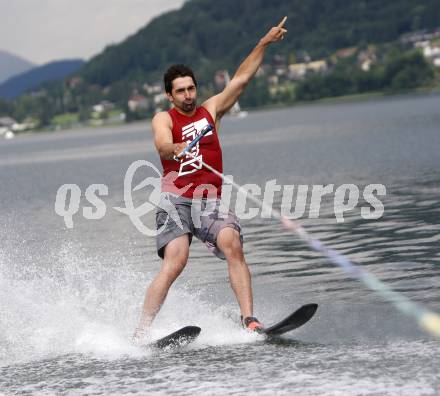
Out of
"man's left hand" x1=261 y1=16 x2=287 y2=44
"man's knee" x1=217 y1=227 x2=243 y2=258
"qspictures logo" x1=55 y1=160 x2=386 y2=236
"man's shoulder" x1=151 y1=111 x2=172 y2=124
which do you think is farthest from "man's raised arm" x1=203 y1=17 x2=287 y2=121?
"qspictures logo" x1=55 y1=160 x2=386 y2=236

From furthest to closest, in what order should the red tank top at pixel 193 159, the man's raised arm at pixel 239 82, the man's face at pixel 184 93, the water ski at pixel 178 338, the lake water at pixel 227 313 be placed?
the man's raised arm at pixel 239 82
the red tank top at pixel 193 159
the man's face at pixel 184 93
the water ski at pixel 178 338
the lake water at pixel 227 313

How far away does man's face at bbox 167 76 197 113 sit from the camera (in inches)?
343

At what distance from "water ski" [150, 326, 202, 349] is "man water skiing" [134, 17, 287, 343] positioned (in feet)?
0.87

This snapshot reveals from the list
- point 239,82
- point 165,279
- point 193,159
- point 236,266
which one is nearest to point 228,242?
point 236,266

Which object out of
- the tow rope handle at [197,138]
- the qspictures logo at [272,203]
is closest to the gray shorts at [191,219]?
the tow rope handle at [197,138]

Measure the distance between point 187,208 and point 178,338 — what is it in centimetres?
119

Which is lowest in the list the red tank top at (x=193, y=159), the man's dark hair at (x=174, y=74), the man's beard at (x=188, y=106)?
the red tank top at (x=193, y=159)

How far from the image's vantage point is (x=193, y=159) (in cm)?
884

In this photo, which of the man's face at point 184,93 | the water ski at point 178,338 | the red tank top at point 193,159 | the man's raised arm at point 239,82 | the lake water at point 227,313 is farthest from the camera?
the man's raised arm at point 239,82

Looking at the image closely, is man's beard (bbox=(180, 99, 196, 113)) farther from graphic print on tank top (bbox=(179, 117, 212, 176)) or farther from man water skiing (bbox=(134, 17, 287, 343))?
graphic print on tank top (bbox=(179, 117, 212, 176))

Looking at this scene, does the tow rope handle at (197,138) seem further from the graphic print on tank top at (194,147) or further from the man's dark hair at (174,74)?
the man's dark hair at (174,74)

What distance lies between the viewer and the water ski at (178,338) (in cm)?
848

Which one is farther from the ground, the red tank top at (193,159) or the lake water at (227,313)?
the red tank top at (193,159)

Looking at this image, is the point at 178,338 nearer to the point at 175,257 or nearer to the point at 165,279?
the point at 165,279
